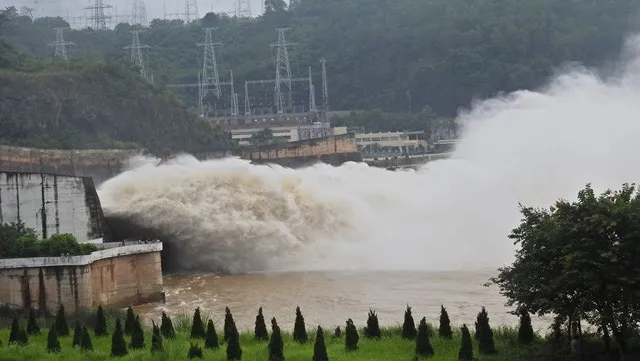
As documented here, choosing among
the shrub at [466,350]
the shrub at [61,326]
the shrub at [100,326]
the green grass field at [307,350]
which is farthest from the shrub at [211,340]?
the shrub at [466,350]

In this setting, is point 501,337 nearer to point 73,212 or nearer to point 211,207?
point 73,212

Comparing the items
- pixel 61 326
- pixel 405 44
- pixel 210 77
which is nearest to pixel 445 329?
pixel 61 326

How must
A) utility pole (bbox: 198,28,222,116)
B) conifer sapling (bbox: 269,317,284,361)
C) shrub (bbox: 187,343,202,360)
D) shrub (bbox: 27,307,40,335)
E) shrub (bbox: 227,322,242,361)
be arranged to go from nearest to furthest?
conifer sapling (bbox: 269,317,284,361), shrub (bbox: 227,322,242,361), shrub (bbox: 187,343,202,360), shrub (bbox: 27,307,40,335), utility pole (bbox: 198,28,222,116)

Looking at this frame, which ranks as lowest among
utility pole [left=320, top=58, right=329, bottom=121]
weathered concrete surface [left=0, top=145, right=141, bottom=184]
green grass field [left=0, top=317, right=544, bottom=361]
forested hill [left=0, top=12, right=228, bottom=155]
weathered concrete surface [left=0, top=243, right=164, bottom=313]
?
green grass field [left=0, top=317, right=544, bottom=361]

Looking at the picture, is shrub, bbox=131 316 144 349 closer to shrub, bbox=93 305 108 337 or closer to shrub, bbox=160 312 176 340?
shrub, bbox=160 312 176 340

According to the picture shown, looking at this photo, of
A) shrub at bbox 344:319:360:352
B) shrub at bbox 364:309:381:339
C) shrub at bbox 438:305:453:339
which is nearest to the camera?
shrub at bbox 344:319:360:352

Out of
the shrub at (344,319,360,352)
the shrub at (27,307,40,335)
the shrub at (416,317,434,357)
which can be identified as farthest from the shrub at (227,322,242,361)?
the shrub at (27,307,40,335)
